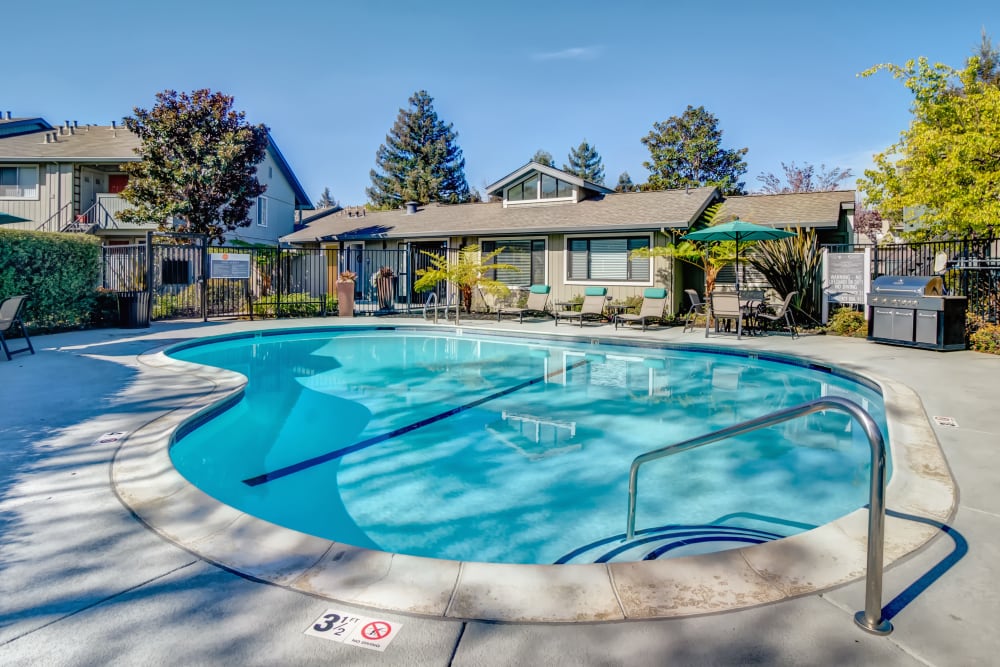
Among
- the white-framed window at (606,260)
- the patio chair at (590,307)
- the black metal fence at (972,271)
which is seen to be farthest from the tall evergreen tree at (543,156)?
the black metal fence at (972,271)

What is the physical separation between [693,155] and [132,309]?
33.7m

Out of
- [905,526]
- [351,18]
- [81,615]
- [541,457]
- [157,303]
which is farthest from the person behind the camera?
[157,303]

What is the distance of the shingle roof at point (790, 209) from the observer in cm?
1438

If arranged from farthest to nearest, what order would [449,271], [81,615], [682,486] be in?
1. [449,271]
2. [682,486]
3. [81,615]

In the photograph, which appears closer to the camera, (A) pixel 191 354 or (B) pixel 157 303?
(A) pixel 191 354

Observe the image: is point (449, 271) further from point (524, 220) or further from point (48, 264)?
point (48, 264)

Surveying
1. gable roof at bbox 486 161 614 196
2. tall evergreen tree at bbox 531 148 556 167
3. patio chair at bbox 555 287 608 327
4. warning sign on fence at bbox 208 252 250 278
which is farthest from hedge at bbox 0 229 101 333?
tall evergreen tree at bbox 531 148 556 167

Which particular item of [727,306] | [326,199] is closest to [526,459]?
[727,306]

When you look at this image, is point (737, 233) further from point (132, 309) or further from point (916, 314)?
point (132, 309)

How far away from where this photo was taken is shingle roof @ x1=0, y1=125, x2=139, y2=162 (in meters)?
21.4

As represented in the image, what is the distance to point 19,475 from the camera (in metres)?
3.40

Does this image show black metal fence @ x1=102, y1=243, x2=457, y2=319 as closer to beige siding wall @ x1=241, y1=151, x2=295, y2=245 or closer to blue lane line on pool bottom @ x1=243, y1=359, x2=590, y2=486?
beige siding wall @ x1=241, y1=151, x2=295, y2=245

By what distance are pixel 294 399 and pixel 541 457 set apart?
3.80 meters

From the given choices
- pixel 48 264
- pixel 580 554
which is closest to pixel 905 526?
pixel 580 554
